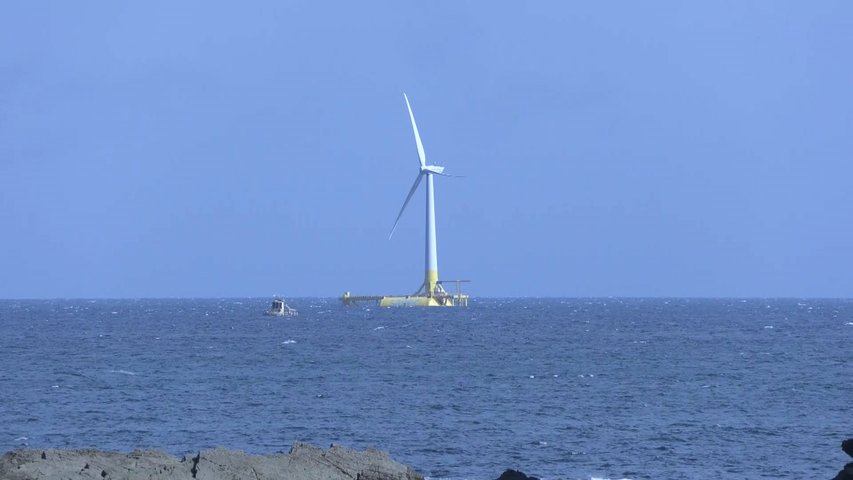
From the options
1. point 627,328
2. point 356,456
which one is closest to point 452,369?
point 356,456

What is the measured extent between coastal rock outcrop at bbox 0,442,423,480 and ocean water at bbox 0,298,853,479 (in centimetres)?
1006

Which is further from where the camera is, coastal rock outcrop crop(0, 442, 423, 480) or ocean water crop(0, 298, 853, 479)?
ocean water crop(0, 298, 853, 479)

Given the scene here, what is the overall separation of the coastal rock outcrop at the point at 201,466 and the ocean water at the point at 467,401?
1006 centimetres

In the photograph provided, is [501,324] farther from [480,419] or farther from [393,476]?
[393,476]

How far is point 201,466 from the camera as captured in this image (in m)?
30.1

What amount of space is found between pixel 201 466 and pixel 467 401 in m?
34.9

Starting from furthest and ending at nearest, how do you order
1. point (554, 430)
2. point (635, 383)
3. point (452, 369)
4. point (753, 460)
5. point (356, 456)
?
point (452, 369) < point (635, 383) < point (554, 430) < point (753, 460) < point (356, 456)

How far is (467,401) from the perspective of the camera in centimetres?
6406

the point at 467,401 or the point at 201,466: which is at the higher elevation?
the point at 201,466

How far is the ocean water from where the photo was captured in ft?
155

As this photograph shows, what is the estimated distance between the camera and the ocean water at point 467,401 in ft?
155

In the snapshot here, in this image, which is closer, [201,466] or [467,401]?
[201,466]

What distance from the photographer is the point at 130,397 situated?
65750 millimetres

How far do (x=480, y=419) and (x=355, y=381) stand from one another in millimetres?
19745
